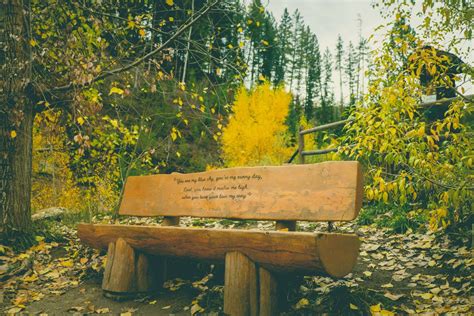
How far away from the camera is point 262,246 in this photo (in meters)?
2.33

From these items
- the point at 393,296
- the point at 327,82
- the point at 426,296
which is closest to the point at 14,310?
the point at 393,296

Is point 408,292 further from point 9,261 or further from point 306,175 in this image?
point 9,261

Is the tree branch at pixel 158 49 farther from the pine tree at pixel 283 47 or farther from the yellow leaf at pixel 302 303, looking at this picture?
the pine tree at pixel 283 47

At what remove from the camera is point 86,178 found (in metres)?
6.25

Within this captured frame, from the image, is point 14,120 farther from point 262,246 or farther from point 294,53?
point 294,53

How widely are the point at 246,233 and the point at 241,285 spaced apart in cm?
34

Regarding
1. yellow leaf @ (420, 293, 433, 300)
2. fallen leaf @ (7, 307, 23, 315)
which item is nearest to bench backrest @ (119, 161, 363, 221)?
yellow leaf @ (420, 293, 433, 300)

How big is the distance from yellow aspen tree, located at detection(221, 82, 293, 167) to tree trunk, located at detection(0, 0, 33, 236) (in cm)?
1184

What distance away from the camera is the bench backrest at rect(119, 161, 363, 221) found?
2414 mm

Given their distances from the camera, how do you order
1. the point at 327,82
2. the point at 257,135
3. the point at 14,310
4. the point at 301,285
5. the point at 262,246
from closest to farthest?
the point at 262,246 → the point at 301,285 → the point at 14,310 → the point at 257,135 → the point at 327,82

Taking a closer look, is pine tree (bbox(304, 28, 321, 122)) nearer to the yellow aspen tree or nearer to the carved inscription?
the yellow aspen tree

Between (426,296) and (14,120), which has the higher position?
(14,120)

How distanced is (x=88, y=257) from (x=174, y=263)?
4.26ft

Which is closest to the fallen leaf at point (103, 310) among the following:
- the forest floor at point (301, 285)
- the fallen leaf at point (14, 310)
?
the forest floor at point (301, 285)
